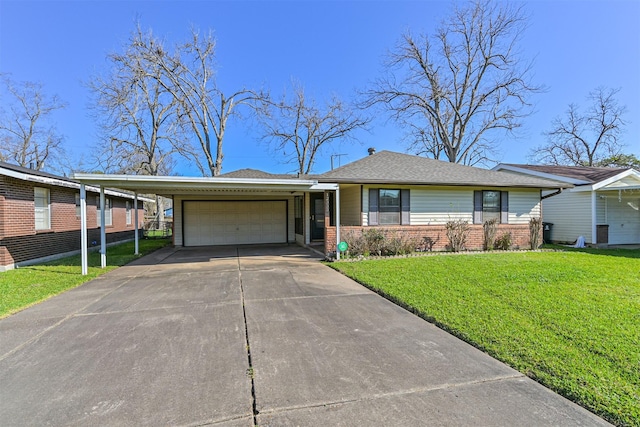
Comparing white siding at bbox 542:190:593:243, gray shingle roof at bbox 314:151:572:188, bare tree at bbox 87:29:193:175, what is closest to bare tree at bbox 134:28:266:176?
bare tree at bbox 87:29:193:175

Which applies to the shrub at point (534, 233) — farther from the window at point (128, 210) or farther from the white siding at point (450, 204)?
the window at point (128, 210)

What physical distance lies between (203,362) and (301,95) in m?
25.1

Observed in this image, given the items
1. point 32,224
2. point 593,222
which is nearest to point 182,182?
point 32,224

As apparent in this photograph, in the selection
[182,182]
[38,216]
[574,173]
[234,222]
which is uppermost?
[574,173]

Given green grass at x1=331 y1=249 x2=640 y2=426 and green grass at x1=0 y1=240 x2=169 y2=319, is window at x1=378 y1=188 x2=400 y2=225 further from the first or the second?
green grass at x1=0 y1=240 x2=169 y2=319

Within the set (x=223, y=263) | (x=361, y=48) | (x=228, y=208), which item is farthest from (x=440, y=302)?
(x=361, y=48)

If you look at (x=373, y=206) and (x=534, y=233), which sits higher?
(x=373, y=206)

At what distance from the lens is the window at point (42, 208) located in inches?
362

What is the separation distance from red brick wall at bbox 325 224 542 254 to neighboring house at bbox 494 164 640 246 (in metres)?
3.72

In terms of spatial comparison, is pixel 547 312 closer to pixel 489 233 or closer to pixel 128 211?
pixel 489 233

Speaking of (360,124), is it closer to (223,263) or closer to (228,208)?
(228,208)

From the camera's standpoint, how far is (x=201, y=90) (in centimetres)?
2056

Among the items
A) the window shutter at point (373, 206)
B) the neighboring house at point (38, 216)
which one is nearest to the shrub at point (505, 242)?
the window shutter at point (373, 206)

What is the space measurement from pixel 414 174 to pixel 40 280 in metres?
11.2
